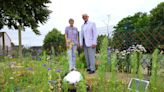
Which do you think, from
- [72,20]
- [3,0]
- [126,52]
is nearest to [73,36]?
[72,20]

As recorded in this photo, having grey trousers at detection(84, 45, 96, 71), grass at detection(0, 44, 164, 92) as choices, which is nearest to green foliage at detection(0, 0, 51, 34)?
grass at detection(0, 44, 164, 92)

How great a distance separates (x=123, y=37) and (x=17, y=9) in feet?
49.7

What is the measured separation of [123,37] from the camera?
13445 millimetres

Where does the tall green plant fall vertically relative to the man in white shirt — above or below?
below

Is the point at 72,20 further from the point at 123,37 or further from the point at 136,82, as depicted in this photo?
the point at 136,82

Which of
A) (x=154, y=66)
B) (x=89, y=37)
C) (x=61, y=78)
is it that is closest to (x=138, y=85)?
(x=154, y=66)

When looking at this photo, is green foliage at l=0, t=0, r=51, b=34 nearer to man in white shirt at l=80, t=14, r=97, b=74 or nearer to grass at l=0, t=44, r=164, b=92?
grass at l=0, t=44, r=164, b=92

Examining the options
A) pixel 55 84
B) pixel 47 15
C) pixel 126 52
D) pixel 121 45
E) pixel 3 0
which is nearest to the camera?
pixel 55 84

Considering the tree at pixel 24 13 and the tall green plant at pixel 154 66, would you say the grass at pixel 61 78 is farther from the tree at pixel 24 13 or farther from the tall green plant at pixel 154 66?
the tree at pixel 24 13

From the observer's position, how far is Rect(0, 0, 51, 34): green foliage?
2646 cm

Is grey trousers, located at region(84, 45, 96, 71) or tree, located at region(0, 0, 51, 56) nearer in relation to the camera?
grey trousers, located at region(84, 45, 96, 71)

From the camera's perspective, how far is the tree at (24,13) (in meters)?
26.5

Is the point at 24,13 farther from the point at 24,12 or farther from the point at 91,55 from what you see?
the point at 91,55

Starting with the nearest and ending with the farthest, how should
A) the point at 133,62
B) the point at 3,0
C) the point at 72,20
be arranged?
→ the point at 133,62, the point at 72,20, the point at 3,0
